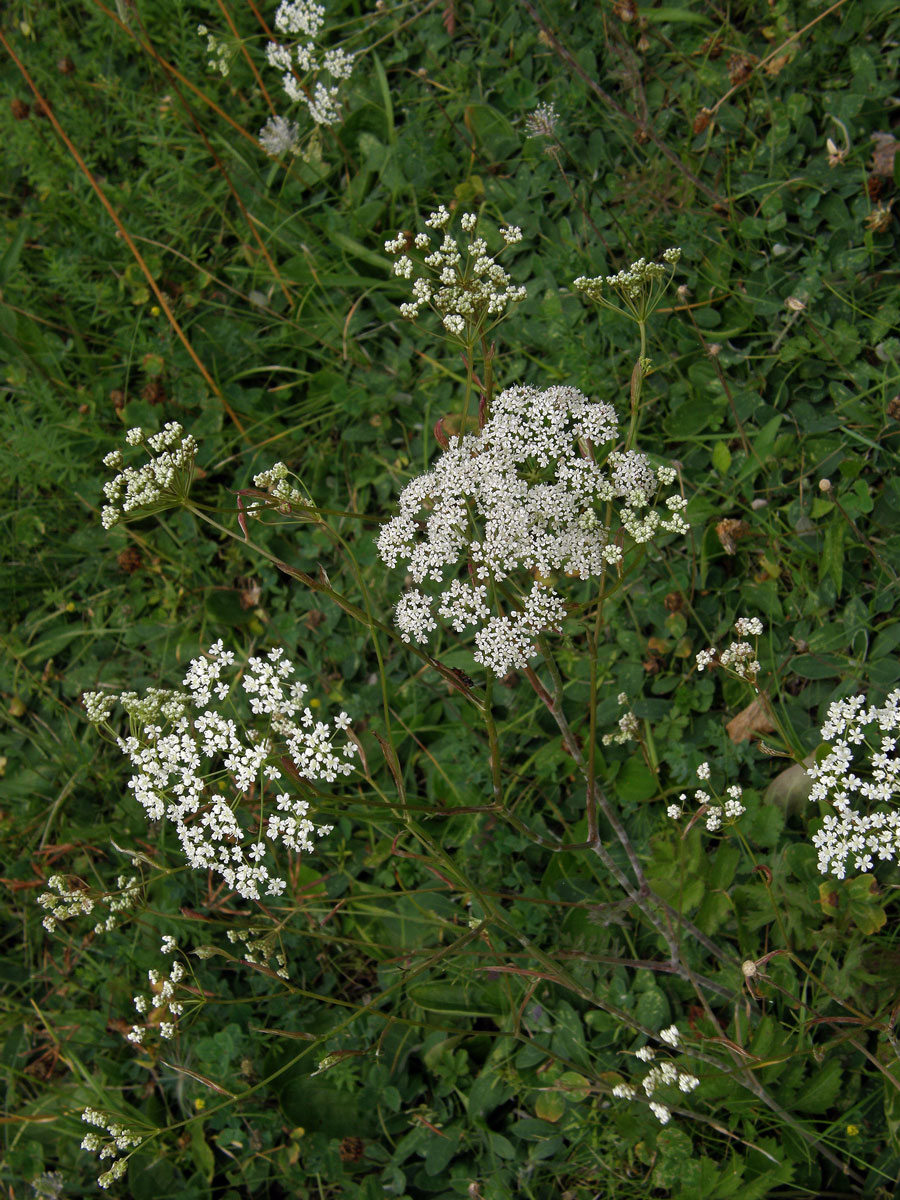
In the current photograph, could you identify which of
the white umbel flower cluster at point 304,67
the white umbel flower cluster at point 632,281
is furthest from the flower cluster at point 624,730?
the white umbel flower cluster at point 304,67

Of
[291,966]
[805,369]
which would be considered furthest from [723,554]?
[291,966]

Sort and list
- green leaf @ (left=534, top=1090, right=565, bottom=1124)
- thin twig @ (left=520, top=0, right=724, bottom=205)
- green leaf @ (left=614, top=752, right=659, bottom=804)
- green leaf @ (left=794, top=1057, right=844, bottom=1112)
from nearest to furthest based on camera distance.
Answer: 1. green leaf @ (left=794, top=1057, right=844, bottom=1112)
2. green leaf @ (left=534, top=1090, right=565, bottom=1124)
3. green leaf @ (left=614, top=752, right=659, bottom=804)
4. thin twig @ (left=520, top=0, right=724, bottom=205)

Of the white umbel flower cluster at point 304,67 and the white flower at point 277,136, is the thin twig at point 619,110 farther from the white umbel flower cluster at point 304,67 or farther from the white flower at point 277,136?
the white flower at point 277,136

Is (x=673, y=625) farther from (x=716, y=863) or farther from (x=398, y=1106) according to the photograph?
(x=398, y=1106)

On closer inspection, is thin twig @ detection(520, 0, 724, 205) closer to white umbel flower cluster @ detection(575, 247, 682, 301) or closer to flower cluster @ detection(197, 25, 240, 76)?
white umbel flower cluster @ detection(575, 247, 682, 301)

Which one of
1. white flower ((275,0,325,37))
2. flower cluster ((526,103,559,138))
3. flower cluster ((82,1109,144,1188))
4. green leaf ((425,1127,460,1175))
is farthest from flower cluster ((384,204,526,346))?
green leaf ((425,1127,460,1175))

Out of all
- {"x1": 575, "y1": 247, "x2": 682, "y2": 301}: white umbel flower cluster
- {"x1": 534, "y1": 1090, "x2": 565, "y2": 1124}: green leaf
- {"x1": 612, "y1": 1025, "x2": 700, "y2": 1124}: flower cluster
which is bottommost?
{"x1": 534, "y1": 1090, "x2": 565, "y2": 1124}: green leaf
